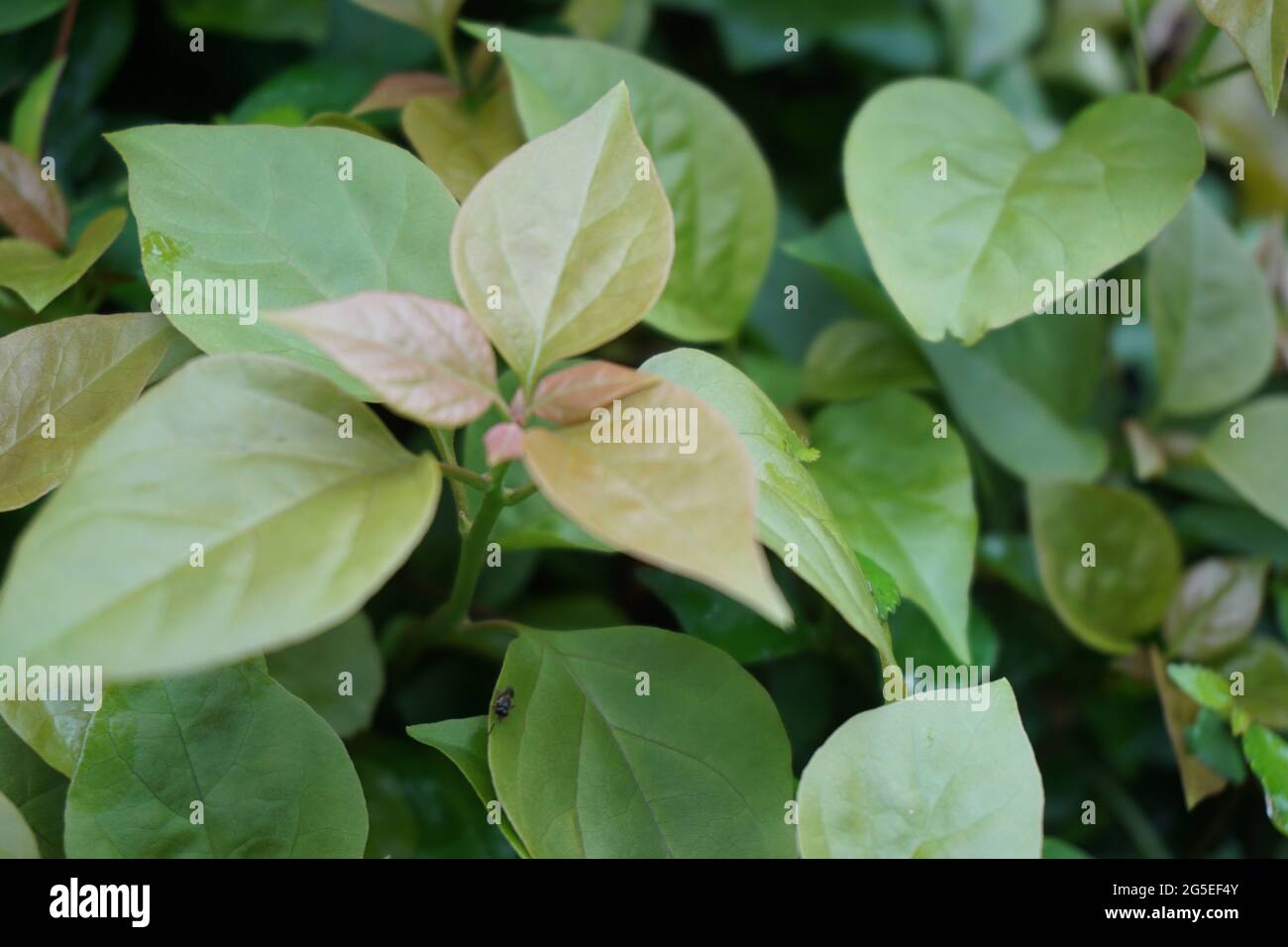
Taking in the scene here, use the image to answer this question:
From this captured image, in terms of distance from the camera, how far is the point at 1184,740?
2.06 feet

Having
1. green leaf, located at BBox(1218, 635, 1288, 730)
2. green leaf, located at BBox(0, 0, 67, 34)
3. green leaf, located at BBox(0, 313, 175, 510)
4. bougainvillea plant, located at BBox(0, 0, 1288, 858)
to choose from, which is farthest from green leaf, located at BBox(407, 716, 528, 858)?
green leaf, located at BBox(0, 0, 67, 34)

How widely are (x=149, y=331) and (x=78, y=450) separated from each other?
7 cm

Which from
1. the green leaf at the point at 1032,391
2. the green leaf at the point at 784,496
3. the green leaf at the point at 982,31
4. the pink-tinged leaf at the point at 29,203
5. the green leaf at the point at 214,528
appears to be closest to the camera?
the green leaf at the point at 214,528

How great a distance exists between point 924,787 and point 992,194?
0.35 m

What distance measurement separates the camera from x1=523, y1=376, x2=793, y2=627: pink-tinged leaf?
34 cm

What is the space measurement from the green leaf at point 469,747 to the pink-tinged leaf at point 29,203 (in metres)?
0.40

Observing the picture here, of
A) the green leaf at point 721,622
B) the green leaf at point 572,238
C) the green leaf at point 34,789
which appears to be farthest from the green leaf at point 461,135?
the green leaf at point 34,789

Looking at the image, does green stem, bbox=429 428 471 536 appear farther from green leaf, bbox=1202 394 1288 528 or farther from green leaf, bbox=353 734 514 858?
green leaf, bbox=1202 394 1288 528

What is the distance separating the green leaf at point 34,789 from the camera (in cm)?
49

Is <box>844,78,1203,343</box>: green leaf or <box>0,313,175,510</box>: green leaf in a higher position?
<box>844,78,1203,343</box>: green leaf

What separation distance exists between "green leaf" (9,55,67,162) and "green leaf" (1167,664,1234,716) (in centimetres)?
81

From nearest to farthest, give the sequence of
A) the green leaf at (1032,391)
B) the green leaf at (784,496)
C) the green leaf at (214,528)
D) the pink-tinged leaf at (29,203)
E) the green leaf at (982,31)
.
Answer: the green leaf at (214,528), the green leaf at (784,496), the pink-tinged leaf at (29,203), the green leaf at (1032,391), the green leaf at (982,31)

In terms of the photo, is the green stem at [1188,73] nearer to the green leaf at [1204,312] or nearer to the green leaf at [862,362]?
the green leaf at [1204,312]

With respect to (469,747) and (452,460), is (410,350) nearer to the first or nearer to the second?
(452,460)
